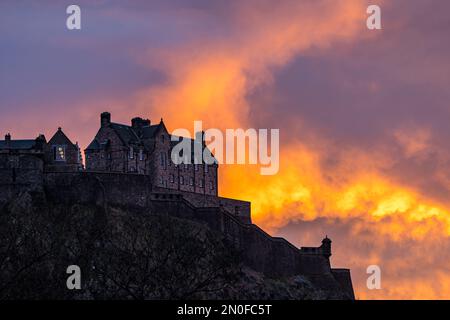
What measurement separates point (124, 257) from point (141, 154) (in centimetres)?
4852

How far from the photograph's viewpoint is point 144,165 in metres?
128

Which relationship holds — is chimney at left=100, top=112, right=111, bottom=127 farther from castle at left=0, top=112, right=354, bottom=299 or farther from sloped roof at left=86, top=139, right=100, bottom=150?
sloped roof at left=86, top=139, right=100, bottom=150

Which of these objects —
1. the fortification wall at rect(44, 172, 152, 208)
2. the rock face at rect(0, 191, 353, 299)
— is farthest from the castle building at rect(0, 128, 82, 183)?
the rock face at rect(0, 191, 353, 299)

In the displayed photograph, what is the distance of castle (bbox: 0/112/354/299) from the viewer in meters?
110

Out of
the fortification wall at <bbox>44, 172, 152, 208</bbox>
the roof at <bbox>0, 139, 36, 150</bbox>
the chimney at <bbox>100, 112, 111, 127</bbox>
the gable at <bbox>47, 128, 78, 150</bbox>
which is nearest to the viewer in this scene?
the fortification wall at <bbox>44, 172, 152, 208</bbox>

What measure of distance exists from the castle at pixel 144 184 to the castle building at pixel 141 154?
0.38 ft

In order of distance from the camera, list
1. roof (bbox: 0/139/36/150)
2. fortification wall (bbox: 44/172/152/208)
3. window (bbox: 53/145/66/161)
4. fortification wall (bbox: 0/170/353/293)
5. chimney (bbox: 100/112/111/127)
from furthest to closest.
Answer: chimney (bbox: 100/112/111/127) < roof (bbox: 0/139/36/150) < window (bbox: 53/145/66/161) < fortification wall (bbox: 0/170/353/293) < fortification wall (bbox: 44/172/152/208)

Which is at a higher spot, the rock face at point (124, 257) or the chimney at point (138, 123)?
the chimney at point (138, 123)

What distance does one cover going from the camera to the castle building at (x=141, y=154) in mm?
125438

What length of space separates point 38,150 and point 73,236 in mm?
17110

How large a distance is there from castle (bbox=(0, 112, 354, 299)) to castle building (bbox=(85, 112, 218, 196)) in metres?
0.12

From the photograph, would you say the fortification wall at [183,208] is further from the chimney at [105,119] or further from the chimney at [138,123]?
the chimney at [105,119]

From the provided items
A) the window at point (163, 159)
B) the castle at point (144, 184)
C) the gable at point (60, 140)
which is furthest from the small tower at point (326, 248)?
the gable at point (60, 140)
